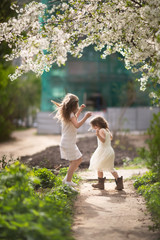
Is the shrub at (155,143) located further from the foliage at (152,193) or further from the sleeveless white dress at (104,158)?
the sleeveless white dress at (104,158)

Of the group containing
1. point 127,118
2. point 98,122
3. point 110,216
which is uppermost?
point 127,118

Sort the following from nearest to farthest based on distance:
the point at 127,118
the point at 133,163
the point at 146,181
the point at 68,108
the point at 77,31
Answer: the point at 77,31 < the point at 68,108 < the point at 146,181 < the point at 133,163 < the point at 127,118

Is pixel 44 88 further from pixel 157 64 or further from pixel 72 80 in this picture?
pixel 157 64

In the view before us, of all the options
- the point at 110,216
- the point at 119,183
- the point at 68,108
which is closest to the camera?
the point at 110,216

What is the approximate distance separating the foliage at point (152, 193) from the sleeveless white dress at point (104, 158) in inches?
23.4

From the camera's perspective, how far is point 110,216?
179 inches

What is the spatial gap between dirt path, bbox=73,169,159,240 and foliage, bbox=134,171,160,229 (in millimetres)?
97

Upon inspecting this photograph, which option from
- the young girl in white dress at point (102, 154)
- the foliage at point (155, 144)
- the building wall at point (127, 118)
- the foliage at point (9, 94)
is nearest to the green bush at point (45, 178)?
the young girl in white dress at point (102, 154)

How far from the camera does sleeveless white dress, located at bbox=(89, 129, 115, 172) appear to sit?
6188mm

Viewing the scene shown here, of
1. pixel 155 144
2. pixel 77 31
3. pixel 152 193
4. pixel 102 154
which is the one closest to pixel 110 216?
pixel 152 193

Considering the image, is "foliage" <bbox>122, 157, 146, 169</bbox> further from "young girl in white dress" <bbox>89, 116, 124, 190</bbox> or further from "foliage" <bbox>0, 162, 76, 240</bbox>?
"foliage" <bbox>0, 162, 76, 240</bbox>

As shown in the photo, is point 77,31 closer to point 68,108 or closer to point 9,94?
point 68,108

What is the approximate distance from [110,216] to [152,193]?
0.91 metres

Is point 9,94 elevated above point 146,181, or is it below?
above
